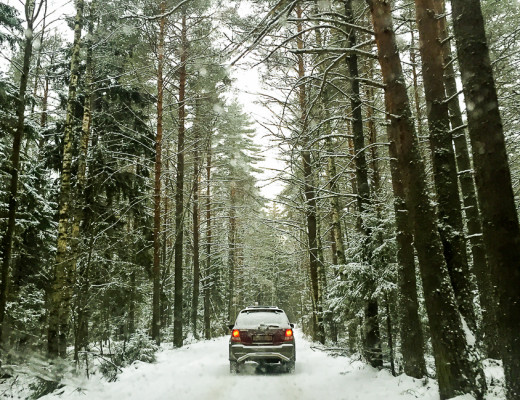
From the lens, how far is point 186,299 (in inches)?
1410

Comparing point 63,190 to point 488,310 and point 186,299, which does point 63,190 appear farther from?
point 186,299

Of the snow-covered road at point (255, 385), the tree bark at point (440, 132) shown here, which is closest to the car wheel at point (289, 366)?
the snow-covered road at point (255, 385)

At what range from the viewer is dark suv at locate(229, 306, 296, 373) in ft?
32.0

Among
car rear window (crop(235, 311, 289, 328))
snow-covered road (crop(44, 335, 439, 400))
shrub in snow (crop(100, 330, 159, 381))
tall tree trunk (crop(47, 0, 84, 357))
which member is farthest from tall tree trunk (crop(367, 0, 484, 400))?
tall tree trunk (crop(47, 0, 84, 357))

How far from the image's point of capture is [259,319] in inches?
408

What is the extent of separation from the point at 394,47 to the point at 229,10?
318cm

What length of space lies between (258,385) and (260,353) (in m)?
1.59

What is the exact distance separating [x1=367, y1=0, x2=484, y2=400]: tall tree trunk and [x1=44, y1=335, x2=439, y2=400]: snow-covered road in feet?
2.54

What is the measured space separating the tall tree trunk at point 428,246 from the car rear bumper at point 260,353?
195 inches

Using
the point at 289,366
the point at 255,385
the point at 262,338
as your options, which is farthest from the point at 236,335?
the point at 255,385

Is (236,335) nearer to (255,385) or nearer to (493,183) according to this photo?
(255,385)

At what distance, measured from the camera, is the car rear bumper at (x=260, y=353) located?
9734 millimetres

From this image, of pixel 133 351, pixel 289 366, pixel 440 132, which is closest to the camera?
pixel 440 132

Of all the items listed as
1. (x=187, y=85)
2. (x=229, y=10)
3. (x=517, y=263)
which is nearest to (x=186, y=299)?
(x=187, y=85)
